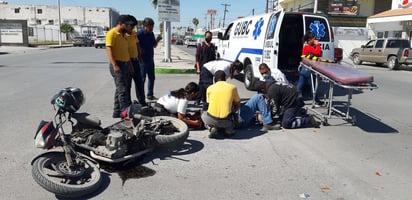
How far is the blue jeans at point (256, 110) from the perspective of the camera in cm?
625

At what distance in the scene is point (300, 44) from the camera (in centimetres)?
1031

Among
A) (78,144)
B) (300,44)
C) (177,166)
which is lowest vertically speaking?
(177,166)

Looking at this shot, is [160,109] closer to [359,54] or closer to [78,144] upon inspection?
[78,144]

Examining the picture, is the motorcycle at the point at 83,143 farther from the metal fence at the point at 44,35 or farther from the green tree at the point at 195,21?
the green tree at the point at 195,21

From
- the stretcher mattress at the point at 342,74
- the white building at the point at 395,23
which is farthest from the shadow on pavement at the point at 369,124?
the white building at the point at 395,23

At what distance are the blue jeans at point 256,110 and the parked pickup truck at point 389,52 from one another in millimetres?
15124

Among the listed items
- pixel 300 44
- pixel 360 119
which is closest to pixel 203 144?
pixel 360 119

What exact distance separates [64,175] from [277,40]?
21.2 feet

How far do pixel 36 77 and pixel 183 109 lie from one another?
8.82m

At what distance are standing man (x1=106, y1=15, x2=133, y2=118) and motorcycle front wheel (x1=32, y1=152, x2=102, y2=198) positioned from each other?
Result: 246cm

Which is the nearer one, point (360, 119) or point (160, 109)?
point (160, 109)

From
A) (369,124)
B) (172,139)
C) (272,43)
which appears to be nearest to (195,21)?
(272,43)

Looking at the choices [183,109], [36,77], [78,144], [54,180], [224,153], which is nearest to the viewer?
[54,180]

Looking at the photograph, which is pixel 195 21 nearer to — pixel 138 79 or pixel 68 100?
pixel 138 79
